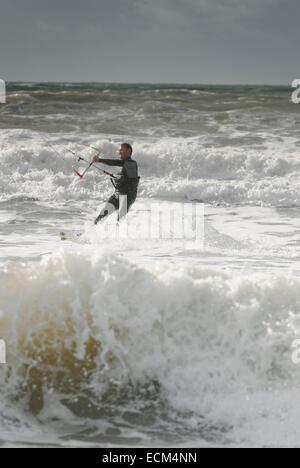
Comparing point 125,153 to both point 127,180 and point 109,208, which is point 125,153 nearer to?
point 127,180

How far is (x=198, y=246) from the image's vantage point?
33.2 ft

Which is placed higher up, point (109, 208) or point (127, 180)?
point (127, 180)

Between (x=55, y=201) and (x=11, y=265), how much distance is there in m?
8.62

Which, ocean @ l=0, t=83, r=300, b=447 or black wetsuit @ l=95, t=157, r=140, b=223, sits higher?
black wetsuit @ l=95, t=157, r=140, b=223

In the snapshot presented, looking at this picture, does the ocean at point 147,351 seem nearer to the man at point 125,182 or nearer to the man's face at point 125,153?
the man at point 125,182

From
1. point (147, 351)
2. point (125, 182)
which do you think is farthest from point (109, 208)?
point (147, 351)

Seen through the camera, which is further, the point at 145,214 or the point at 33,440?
the point at 145,214

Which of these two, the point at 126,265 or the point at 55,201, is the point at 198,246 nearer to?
the point at 126,265

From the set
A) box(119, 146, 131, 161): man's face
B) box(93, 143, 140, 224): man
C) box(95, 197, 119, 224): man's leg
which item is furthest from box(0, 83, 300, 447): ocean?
box(119, 146, 131, 161): man's face

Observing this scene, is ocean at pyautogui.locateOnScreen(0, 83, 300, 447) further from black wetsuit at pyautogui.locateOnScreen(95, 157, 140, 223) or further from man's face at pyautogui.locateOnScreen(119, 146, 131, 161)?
man's face at pyautogui.locateOnScreen(119, 146, 131, 161)

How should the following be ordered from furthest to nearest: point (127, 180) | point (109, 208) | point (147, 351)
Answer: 1. point (109, 208)
2. point (127, 180)
3. point (147, 351)

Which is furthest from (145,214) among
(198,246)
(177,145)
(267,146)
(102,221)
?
(267,146)

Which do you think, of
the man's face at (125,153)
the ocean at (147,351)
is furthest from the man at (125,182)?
the ocean at (147,351)

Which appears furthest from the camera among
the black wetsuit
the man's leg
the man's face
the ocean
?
the man's leg
